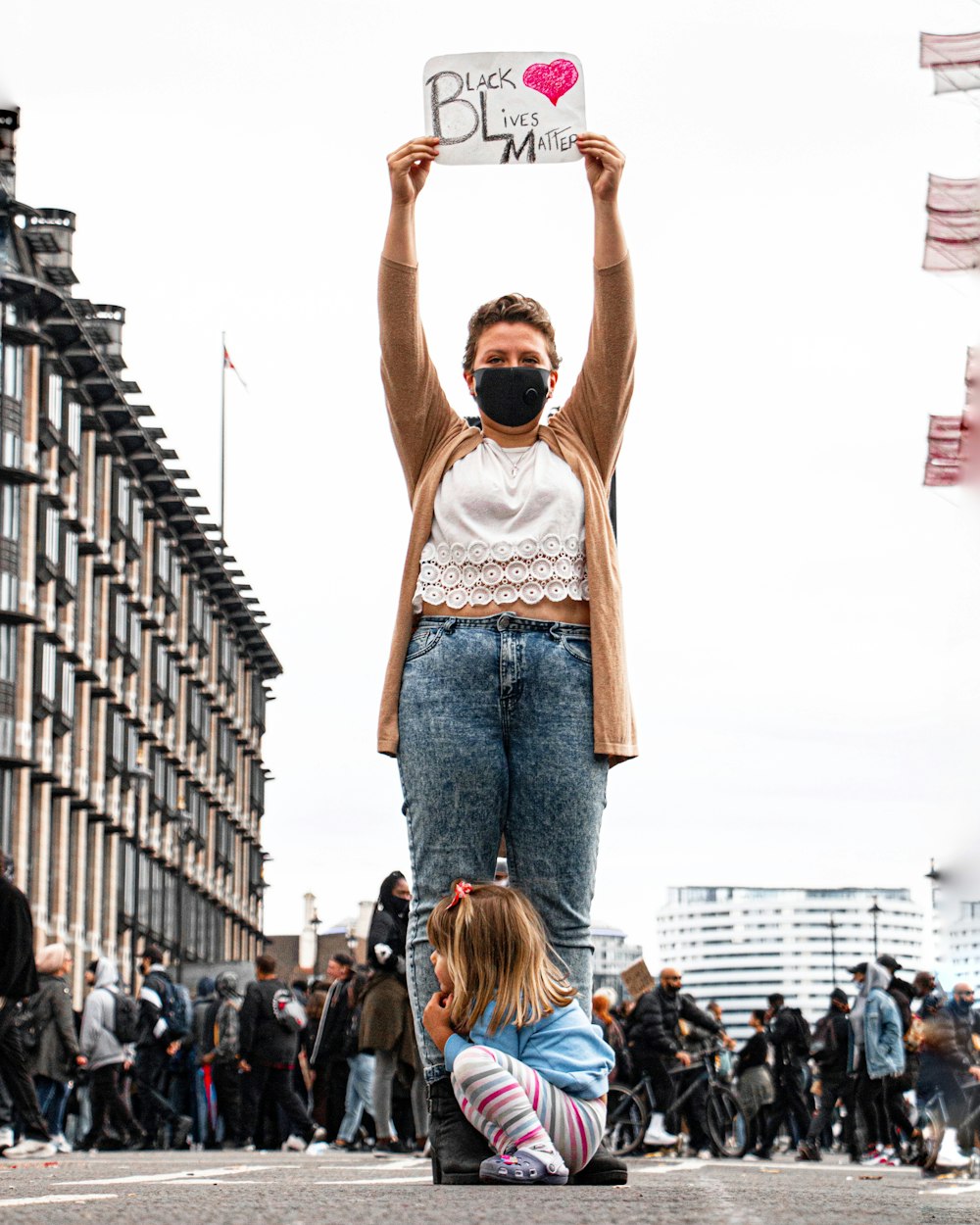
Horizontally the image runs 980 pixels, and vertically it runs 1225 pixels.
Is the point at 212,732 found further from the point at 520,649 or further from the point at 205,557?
the point at 520,649

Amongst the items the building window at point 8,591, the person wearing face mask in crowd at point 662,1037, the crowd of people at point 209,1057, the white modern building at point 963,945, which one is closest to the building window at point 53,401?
the building window at point 8,591

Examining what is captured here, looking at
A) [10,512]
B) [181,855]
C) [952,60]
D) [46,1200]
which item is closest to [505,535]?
[46,1200]

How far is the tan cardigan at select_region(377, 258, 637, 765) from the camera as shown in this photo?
4688 mm

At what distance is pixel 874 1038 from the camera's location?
675 inches

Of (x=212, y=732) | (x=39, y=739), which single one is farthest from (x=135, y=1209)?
(x=212, y=732)

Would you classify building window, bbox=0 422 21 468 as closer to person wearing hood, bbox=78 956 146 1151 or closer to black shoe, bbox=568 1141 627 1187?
person wearing hood, bbox=78 956 146 1151

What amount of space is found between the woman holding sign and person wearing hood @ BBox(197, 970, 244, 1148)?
577 inches

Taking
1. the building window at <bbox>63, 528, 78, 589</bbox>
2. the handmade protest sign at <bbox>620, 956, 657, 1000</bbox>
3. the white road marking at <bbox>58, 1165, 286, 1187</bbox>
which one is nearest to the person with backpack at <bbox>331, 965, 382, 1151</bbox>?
the handmade protest sign at <bbox>620, 956, 657, 1000</bbox>

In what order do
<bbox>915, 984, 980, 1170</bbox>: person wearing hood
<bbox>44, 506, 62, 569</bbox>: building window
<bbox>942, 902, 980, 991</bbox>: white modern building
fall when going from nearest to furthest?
<bbox>942, 902, 980, 991</bbox>: white modern building
<bbox>915, 984, 980, 1170</bbox>: person wearing hood
<bbox>44, 506, 62, 569</bbox>: building window

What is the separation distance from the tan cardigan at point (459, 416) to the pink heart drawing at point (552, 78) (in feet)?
1.27

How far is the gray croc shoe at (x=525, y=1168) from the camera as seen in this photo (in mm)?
3996

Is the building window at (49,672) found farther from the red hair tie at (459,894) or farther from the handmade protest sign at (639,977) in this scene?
the red hair tie at (459,894)

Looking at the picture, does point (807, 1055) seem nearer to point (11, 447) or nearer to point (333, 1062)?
point (333, 1062)

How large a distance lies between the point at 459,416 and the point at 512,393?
0.77ft
